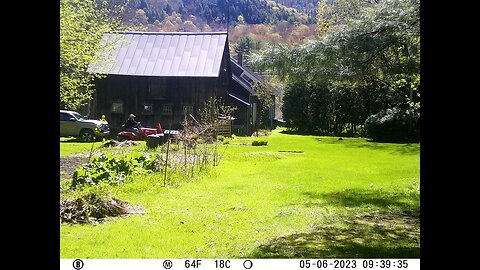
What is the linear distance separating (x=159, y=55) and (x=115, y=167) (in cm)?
105

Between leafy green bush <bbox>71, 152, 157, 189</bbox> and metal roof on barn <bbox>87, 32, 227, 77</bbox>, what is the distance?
30.7 inches

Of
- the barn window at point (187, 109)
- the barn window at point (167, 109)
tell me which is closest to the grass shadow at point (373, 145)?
the barn window at point (187, 109)

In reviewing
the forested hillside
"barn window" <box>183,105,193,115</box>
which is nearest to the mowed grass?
"barn window" <box>183,105,193,115</box>

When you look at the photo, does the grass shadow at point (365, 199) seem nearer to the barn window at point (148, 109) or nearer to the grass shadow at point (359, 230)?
the grass shadow at point (359, 230)

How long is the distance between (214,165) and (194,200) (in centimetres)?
87

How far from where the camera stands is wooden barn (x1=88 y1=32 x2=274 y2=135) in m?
3.92

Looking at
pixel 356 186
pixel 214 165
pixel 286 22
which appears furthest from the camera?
pixel 214 165

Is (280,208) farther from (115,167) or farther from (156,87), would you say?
(156,87)

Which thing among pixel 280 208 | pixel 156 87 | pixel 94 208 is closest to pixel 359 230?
pixel 280 208

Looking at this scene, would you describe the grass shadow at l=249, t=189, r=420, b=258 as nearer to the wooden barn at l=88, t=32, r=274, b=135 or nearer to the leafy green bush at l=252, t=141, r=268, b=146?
the leafy green bush at l=252, t=141, r=268, b=146
